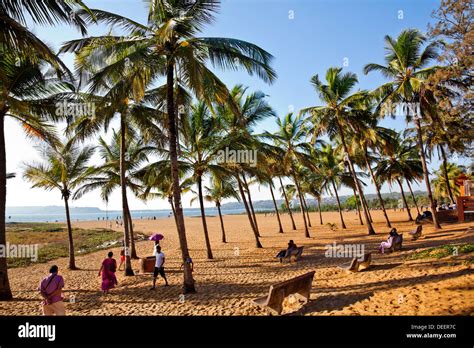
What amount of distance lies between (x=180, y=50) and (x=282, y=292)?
701 centimetres

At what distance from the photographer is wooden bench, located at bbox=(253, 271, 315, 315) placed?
5809 millimetres

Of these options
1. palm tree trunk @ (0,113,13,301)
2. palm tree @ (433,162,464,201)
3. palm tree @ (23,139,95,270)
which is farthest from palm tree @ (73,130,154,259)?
palm tree @ (433,162,464,201)

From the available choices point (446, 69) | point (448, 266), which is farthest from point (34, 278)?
point (446, 69)

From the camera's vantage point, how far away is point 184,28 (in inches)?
334

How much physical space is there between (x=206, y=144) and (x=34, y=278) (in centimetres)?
1049

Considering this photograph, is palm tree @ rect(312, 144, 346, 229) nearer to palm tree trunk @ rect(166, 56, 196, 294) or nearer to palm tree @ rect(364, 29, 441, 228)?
palm tree @ rect(364, 29, 441, 228)

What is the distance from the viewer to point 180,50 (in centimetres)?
798

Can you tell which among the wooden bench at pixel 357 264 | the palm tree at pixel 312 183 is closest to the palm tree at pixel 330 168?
the palm tree at pixel 312 183

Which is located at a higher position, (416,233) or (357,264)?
(357,264)
